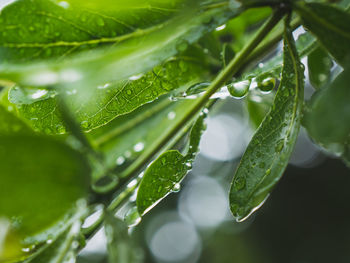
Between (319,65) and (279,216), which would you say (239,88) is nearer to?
(319,65)

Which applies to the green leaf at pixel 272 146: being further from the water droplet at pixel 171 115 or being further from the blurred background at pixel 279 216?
the blurred background at pixel 279 216

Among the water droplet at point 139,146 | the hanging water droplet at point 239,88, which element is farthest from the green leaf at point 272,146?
the water droplet at point 139,146

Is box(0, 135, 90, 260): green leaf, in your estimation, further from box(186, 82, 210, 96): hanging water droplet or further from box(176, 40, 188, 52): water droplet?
box(186, 82, 210, 96): hanging water droplet

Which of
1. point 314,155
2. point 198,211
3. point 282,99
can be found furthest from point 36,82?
point 198,211

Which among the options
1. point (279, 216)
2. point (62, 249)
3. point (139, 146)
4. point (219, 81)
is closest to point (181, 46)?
point (219, 81)

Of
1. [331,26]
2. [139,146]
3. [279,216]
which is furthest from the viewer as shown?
[279,216]

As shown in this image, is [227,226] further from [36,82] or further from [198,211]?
[36,82]
